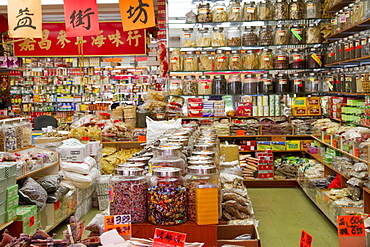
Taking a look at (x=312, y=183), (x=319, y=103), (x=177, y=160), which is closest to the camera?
(x=177, y=160)

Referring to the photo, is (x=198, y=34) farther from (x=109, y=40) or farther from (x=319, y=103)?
(x=109, y=40)

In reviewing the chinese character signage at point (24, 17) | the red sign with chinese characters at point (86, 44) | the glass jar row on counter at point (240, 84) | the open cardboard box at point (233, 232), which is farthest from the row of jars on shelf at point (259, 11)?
the open cardboard box at point (233, 232)

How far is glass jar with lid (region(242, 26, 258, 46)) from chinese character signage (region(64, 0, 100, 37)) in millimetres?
2451

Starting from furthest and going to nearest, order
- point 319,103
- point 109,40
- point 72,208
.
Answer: point 109,40 → point 319,103 → point 72,208

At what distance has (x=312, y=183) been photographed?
5.97m

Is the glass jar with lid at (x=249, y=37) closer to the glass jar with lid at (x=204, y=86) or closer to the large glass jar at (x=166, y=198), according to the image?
the glass jar with lid at (x=204, y=86)

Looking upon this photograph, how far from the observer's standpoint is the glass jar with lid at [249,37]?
732cm

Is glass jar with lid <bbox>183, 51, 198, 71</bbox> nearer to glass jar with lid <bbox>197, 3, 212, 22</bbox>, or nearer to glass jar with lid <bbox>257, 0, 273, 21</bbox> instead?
glass jar with lid <bbox>197, 3, 212, 22</bbox>

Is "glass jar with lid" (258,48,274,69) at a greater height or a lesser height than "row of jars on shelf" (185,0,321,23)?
lesser

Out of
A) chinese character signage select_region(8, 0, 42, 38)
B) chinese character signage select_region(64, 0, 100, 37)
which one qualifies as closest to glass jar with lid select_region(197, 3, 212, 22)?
chinese character signage select_region(64, 0, 100, 37)

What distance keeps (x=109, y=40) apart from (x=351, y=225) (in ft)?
33.7

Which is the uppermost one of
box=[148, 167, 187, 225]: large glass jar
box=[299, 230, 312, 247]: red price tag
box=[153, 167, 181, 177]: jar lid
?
box=[153, 167, 181, 177]: jar lid

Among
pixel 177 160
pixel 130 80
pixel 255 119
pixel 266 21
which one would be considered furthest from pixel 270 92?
pixel 130 80

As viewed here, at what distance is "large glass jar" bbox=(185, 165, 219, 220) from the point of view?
223 centimetres
